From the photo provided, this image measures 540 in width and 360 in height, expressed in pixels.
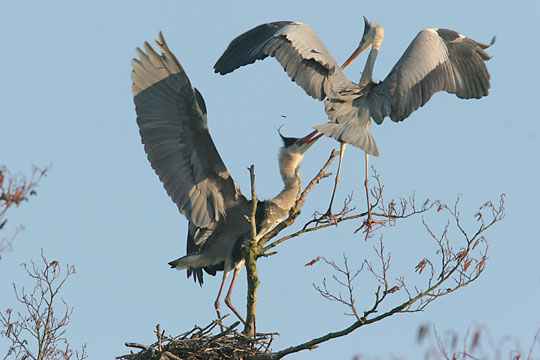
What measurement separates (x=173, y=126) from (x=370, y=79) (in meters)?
2.49

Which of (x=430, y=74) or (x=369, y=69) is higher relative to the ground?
(x=369, y=69)

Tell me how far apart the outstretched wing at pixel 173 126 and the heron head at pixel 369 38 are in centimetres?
305

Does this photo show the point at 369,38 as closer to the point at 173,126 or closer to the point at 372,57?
the point at 372,57

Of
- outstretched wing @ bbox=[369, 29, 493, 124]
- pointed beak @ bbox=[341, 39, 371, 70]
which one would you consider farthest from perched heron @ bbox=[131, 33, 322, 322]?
pointed beak @ bbox=[341, 39, 371, 70]

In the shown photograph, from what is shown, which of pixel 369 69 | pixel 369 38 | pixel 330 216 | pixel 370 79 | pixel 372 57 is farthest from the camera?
pixel 369 38

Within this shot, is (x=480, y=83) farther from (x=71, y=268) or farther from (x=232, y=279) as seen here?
(x=71, y=268)

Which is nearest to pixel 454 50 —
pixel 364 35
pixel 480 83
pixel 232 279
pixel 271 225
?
pixel 480 83

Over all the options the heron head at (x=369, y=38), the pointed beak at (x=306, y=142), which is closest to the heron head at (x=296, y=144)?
the pointed beak at (x=306, y=142)

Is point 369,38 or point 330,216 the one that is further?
point 369,38

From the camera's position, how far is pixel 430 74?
8.45m

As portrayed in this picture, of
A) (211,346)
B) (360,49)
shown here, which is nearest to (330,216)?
(211,346)

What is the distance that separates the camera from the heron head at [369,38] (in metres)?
10.2

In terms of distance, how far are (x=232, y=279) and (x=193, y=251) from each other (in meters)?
0.63

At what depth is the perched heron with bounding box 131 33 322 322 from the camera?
26.5 feet
